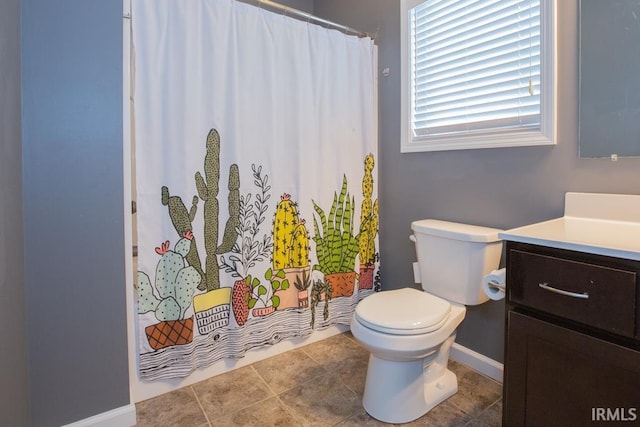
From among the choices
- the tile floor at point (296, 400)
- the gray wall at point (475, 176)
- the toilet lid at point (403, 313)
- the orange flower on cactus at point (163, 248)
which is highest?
the gray wall at point (475, 176)

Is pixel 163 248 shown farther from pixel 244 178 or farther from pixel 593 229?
pixel 593 229

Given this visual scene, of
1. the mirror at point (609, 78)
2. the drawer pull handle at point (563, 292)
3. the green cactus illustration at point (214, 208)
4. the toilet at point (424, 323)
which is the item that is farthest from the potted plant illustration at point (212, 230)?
the mirror at point (609, 78)

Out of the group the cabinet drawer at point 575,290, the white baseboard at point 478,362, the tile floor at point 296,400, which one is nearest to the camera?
the cabinet drawer at point 575,290

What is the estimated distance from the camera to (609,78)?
1.28m

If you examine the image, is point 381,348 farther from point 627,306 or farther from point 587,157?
point 587,157

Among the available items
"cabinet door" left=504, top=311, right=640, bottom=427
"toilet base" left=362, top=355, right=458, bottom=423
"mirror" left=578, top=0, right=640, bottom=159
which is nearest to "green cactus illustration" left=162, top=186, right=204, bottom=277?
"toilet base" left=362, top=355, right=458, bottom=423

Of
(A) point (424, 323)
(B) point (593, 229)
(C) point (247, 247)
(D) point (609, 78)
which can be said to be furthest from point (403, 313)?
(D) point (609, 78)

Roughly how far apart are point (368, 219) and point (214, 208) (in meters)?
0.99

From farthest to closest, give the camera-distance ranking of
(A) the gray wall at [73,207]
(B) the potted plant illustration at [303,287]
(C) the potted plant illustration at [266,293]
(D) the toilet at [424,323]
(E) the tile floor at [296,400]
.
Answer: (B) the potted plant illustration at [303,287]
(C) the potted plant illustration at [266,293]
(E) the tile floor at [296,400]
(D) the toilet at [424,323]
(A) the gray wall at [73,207]

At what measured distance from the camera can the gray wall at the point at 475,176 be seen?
1.37 meters

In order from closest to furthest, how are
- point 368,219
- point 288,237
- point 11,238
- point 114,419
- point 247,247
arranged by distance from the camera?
point 11,238 < point 114,419 < point 247,247 < point 288,237 < point 368,219

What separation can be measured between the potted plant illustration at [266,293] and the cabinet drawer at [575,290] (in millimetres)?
1150

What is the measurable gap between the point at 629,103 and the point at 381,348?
1.27m

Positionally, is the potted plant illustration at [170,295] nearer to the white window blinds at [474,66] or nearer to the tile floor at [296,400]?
the tile floor at [296,400]
